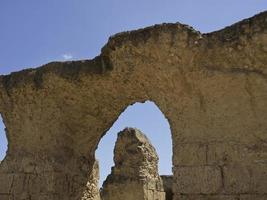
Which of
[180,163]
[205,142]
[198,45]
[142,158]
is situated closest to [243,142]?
[205,142]

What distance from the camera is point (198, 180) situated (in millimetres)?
5293

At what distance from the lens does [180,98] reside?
18.9 ft

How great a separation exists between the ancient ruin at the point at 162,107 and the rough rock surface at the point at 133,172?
3644 mm

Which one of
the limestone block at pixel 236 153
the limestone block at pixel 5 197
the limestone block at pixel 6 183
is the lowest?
the limestone block at pixel 5 197

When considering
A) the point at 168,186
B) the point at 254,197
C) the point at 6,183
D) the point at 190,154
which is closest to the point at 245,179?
the point at 254,197

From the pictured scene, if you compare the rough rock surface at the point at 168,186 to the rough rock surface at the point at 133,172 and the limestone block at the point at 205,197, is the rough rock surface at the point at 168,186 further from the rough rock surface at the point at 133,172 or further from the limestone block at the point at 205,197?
the limestone block at the point at 205,197

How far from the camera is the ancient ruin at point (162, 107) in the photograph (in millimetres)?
5191

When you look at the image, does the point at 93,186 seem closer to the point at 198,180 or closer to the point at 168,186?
the point at 198,180

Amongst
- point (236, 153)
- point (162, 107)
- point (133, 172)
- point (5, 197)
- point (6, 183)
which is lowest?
point (5, 197)

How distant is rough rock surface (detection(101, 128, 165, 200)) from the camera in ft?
36.2

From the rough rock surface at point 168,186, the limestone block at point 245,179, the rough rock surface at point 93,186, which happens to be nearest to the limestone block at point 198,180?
the limestone block at point 245,179

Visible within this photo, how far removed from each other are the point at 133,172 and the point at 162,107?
569 centimetres

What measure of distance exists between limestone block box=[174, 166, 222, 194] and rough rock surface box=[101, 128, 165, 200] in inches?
223

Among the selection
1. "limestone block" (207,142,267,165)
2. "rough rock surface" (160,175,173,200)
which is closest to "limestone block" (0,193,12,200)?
"limestone block" (207,142,267,165)
